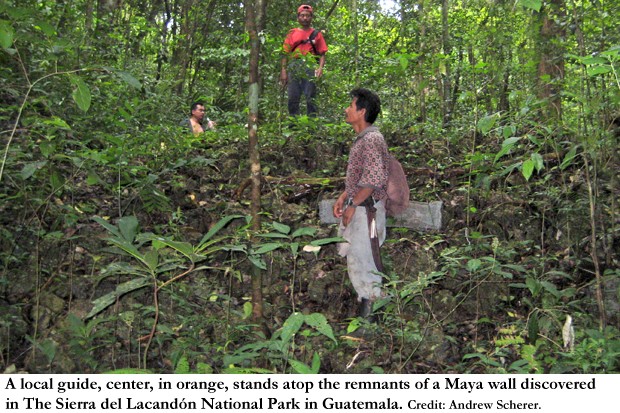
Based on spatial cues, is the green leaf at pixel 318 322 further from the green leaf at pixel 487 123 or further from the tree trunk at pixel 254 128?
the green leaf at pixel 487 123

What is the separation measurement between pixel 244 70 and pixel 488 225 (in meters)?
6.31

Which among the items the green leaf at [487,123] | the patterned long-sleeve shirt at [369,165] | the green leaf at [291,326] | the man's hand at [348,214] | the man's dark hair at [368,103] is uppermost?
the man's dark hair at [368,103]

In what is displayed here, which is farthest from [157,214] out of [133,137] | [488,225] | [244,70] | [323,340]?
[244,70]

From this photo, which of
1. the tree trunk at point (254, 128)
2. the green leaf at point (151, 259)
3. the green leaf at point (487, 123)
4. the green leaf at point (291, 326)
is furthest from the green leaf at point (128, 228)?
the green leaf at point (487, 123)

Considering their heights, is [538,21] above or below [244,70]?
below

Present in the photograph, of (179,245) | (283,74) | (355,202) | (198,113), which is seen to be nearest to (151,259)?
(179,245)

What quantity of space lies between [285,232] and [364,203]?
3.04 ft

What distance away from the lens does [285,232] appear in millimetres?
4020

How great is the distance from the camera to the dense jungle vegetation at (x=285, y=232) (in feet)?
13.6

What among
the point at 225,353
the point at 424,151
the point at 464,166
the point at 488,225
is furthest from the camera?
the point at 424,151

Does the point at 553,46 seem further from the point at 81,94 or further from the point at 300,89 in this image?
A: the point at 300,89

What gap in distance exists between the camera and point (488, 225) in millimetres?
5852

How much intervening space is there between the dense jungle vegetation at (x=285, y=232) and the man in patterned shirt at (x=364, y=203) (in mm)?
277
